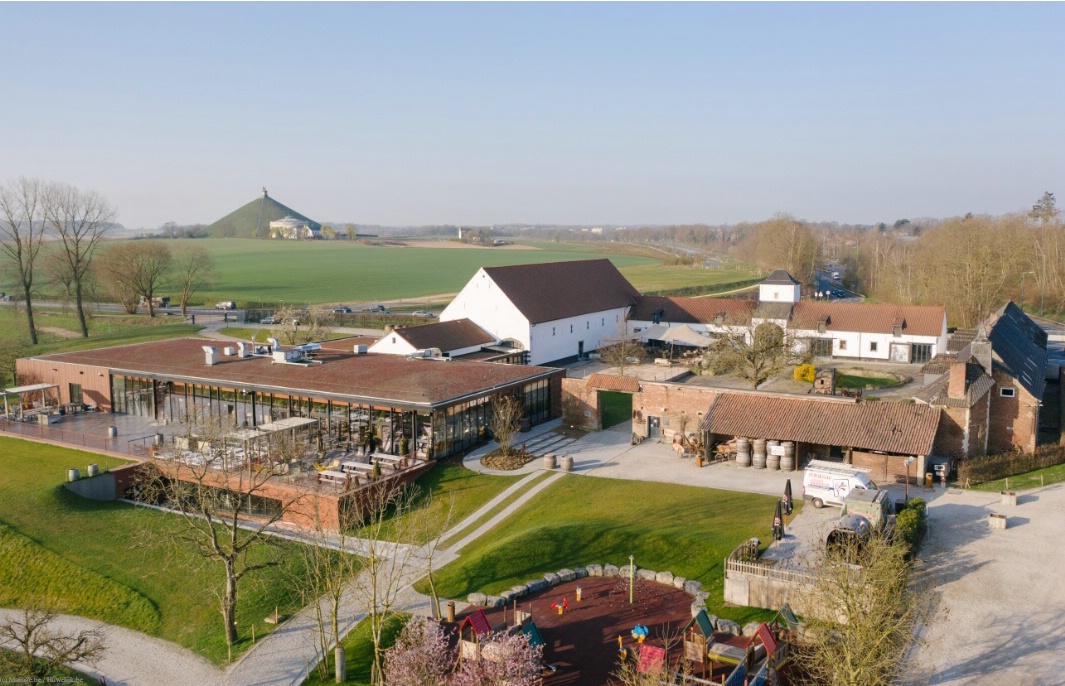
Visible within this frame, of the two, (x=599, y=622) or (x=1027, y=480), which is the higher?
(x=1027, y=480)

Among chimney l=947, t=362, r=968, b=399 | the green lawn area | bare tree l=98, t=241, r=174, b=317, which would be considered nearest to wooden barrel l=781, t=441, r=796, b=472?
chimney l=947, t=362, r=968, b=399

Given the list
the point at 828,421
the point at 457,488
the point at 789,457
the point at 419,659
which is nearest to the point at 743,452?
the point at 789,457

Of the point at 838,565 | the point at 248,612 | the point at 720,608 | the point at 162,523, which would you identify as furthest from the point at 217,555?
the point at 838,565

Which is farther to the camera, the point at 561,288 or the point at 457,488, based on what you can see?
the point at 561,288

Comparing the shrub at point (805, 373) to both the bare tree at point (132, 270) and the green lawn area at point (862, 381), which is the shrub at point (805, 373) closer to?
the green lawn area at point (862, 381)

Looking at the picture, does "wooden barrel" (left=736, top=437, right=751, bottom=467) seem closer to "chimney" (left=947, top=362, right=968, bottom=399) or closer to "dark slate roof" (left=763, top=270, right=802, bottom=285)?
"chimney" (left=947, top=362, right=968, bottom=399)

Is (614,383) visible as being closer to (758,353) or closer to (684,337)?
(758,353)

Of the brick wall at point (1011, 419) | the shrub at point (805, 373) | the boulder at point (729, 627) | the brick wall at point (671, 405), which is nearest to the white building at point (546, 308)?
the shrub at point (805, 373)
